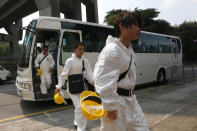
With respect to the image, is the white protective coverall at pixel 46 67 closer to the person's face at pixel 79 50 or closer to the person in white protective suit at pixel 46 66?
the person in white protective suit at pixel 46 66

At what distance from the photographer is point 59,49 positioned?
7.71 m

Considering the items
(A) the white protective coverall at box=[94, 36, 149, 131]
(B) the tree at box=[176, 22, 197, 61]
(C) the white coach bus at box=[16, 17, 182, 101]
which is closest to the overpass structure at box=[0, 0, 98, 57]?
(C) the white coach bus at box=[16, 17, 182, 101]

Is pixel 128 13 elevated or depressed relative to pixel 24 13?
depressed

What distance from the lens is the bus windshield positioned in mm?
7430

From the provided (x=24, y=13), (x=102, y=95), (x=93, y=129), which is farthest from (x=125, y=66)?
(x=24, y=13)

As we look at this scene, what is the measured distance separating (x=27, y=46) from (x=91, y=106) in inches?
219

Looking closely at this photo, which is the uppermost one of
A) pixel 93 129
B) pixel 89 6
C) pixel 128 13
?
pixel 89 6

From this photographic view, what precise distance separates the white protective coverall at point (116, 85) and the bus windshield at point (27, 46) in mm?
5566

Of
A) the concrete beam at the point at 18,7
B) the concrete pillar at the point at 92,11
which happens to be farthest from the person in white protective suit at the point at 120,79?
the concrete beam at the point at 18,7

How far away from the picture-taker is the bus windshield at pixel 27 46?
7.43 metres

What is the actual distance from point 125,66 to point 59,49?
18.5 feet

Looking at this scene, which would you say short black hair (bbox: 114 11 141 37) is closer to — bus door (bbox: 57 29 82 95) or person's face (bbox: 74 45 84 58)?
person's face (bbox: 74 45 84 58)

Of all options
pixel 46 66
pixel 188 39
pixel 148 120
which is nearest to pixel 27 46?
pixel 46 66

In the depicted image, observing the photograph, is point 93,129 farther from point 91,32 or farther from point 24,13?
point 24,13
